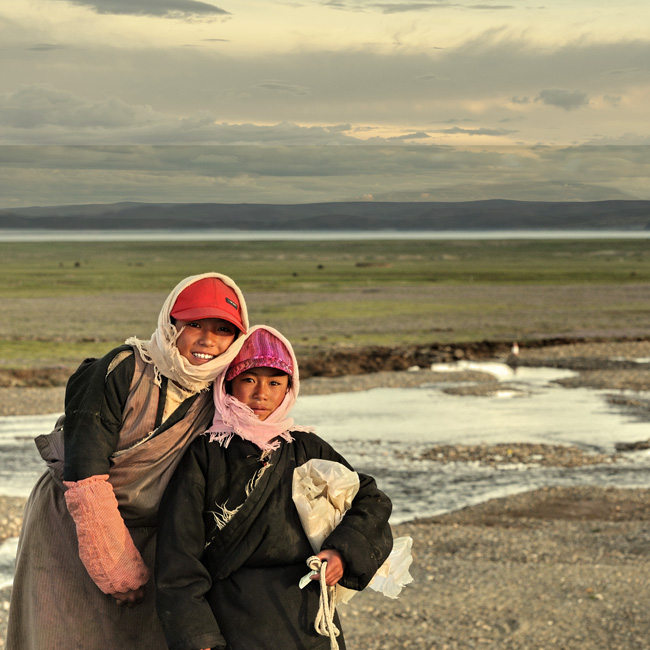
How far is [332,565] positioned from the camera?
9.01 ft

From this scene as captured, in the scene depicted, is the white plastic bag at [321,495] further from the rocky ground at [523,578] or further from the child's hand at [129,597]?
the rocky ground at [523,578]

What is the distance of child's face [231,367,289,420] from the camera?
9.37ft

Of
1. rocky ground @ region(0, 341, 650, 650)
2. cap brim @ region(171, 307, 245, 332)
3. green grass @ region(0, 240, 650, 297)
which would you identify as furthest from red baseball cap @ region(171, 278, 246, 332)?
green grass @ region(0, 240, 650, 297)

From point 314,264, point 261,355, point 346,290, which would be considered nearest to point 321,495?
point 261,355

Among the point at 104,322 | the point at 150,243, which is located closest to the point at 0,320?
the point at 104,322

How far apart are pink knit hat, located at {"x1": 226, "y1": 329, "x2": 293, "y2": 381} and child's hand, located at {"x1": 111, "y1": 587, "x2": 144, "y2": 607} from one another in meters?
0.76

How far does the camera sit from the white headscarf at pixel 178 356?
2.87m

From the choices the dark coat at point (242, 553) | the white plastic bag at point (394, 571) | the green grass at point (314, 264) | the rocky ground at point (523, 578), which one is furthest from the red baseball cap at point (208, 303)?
the green grass at point (314, 264)

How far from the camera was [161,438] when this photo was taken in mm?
2879

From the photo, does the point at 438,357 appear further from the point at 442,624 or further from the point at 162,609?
the point at 162,609

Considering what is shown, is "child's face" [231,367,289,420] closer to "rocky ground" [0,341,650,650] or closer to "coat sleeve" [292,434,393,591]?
"coat sleeve" [292,434,393,591]

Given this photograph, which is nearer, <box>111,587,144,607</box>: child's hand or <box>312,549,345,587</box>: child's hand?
<box>312,549,345,587</box>: child's hand

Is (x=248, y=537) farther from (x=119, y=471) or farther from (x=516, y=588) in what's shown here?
(x=516, y=588)

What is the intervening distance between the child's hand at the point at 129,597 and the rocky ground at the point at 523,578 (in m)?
3.90
